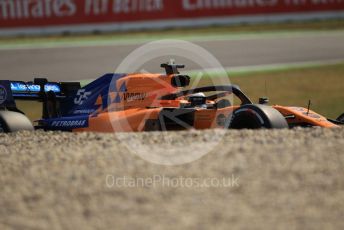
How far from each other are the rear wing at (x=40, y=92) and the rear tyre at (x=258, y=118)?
299 centimetres

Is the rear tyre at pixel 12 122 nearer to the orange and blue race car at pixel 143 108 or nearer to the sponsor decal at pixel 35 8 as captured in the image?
the orange and blue race car at pixel 143 108

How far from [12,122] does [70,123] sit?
2.55 feet

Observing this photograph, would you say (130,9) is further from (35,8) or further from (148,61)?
(148,61)

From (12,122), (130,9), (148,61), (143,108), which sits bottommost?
(148,61)

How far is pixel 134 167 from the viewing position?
6668 mm

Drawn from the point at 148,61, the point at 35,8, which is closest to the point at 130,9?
the point at 35,8

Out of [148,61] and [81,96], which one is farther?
[148,61]

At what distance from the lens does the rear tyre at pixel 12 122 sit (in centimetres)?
991

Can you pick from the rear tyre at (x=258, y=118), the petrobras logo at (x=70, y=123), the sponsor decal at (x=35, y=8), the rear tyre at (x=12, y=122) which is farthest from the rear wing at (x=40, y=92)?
the sponsor decal at (x=35, y=8)

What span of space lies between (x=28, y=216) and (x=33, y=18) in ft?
74.8

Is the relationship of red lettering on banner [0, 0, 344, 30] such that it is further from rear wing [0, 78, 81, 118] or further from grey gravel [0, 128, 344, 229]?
grey gravel [0, 128, 344, 229]

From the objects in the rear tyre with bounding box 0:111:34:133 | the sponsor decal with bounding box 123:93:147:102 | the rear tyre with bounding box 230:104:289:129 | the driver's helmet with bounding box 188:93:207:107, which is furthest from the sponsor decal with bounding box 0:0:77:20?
the rear tyre with bounding box 230:104:289:129

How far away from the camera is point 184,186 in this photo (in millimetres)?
6141

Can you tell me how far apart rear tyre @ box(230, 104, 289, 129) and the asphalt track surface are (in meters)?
11.4
